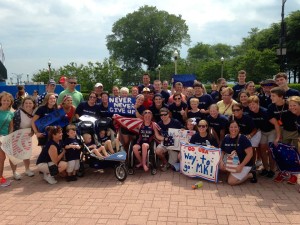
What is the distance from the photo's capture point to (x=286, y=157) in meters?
5.55

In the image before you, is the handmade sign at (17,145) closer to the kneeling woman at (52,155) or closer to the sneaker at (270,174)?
the kneeling woman at (52,155)

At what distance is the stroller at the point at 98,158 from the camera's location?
Answer: 5.79 meters

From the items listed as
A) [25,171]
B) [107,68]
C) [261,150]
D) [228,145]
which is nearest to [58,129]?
[25,171]

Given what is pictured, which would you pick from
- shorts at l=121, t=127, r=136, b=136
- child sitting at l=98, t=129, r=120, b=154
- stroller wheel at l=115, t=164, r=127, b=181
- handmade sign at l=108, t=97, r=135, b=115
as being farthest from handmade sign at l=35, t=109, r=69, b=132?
stroller wheel at l=115, t=164, r=127, b=181

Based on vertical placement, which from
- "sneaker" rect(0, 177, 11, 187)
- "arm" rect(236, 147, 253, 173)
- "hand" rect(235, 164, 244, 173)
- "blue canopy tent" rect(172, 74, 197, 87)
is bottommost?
"sneaker" rect(0, 177, 11, 187)

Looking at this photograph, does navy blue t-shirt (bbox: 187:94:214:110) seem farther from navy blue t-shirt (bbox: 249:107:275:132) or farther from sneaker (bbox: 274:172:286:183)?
sneaker (bbox: 274:172:286:183)

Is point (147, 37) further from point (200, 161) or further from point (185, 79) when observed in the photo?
point (200, 161)

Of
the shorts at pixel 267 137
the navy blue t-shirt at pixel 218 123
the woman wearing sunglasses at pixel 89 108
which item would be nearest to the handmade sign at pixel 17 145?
the woman wearing sunglasses at pixel 89 108

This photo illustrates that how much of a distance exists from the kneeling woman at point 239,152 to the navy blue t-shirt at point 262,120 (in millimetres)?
573

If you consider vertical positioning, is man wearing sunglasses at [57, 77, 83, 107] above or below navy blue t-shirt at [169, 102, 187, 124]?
above

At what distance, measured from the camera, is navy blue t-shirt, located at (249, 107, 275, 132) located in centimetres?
585

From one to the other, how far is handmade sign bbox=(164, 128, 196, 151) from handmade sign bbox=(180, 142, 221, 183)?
0.94ft

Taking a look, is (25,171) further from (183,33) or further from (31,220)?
(183,33)

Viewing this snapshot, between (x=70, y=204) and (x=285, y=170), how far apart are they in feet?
13.6
